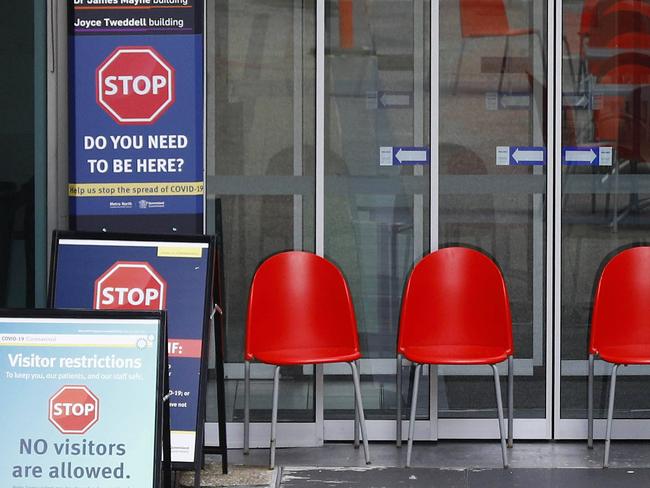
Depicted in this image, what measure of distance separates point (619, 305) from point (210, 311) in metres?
2.10

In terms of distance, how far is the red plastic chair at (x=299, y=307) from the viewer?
587 centimetres

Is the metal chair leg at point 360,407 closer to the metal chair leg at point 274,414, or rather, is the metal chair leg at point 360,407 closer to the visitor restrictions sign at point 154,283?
the metal chair leg at point 274,414

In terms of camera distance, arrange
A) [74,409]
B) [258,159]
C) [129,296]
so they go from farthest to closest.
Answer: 1. [258,159]
2. [129,296]
3. [74,409]

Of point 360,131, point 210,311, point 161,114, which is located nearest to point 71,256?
point 210,311

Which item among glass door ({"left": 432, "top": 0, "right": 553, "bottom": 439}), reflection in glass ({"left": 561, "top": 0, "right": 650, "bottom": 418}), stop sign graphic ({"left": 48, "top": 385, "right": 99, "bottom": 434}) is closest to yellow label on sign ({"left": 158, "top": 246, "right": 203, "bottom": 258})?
stop sign graphic ({"left": 48, "top": 385, "right": 99, "bottom": 434})

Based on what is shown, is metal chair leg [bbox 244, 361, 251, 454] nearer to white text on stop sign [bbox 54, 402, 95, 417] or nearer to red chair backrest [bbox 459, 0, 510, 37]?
white text on stop sign [bbox 54, 402, 95, 417]

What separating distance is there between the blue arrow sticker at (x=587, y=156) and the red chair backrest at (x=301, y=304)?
1.25m

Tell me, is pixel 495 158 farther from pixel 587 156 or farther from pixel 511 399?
pixel 511 399

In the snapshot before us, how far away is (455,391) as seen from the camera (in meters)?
6.12

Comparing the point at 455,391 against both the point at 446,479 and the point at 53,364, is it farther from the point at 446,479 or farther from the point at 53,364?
the point at 53,364

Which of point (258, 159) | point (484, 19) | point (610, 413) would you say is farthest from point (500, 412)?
point (484, 19)

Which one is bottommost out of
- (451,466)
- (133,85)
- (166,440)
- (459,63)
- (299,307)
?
(451,466)

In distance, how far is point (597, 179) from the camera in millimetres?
6066

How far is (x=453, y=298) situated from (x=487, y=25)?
1335mm
